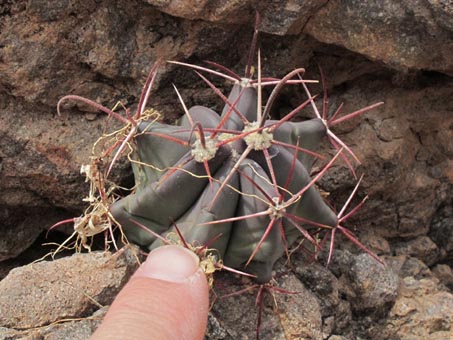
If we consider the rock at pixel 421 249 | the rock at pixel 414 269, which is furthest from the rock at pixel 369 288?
the rock at pixel 421 249

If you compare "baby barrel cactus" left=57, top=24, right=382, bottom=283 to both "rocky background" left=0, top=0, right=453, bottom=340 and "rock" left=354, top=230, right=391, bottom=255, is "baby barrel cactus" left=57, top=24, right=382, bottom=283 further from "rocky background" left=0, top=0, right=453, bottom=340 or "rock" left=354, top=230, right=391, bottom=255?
"rock" left=354, top=230, right=391, bottom=255

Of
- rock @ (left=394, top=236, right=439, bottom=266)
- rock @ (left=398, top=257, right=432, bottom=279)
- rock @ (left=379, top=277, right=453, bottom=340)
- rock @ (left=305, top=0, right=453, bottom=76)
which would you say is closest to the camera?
rock @ (left=305, top=0, right=453, bottom=76)

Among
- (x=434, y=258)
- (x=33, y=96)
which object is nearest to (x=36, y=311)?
(x=33, y=96)

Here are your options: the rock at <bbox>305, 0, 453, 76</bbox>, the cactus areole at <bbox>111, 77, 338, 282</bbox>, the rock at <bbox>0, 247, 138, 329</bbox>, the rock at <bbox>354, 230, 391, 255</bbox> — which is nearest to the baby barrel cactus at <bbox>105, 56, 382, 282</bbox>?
the cactus areole at <bbox>111, 77, 338, 282</bbox>

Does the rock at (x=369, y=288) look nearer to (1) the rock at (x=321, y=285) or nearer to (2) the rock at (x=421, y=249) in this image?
(1) the rock at (x=321, y=285)

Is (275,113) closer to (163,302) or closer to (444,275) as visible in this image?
(444,275)
